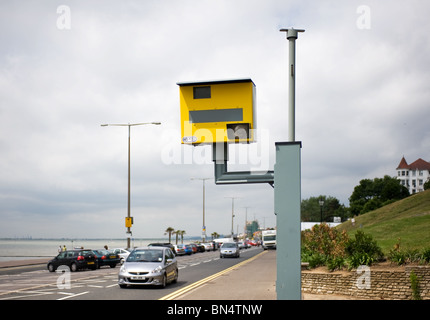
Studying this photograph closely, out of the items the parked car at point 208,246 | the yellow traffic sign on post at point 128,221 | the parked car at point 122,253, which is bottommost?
the parked car at point 208,246

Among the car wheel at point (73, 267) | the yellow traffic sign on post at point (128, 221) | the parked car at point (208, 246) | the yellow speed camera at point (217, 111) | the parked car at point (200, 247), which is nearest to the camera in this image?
the yellow speed camera at point (217, 111)

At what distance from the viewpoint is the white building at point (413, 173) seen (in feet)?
598

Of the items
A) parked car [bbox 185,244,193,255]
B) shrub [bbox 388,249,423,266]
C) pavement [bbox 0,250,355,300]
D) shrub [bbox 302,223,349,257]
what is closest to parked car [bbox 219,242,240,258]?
parked car [bbox 185,244,193,255]

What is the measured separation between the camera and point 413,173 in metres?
185

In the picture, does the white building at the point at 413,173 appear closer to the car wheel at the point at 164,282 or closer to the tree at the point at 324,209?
the tree at the point at 324,209

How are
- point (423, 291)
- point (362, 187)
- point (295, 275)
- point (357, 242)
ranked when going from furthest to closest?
point (362, 187), point (357, 242), point (423, 291), point (295, 275)

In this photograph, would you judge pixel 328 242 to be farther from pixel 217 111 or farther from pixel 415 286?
pixel 217 111

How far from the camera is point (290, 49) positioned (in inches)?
283

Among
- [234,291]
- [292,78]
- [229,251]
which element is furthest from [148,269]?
[229,251]

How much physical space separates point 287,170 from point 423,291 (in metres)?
9.30

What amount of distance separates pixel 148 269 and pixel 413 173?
600ft

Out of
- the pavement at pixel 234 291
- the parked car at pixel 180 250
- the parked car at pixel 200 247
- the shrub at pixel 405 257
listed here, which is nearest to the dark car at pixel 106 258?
the pavement at pixel 234 291

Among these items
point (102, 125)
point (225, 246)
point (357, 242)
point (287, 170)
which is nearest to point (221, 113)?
point (287, 170)
